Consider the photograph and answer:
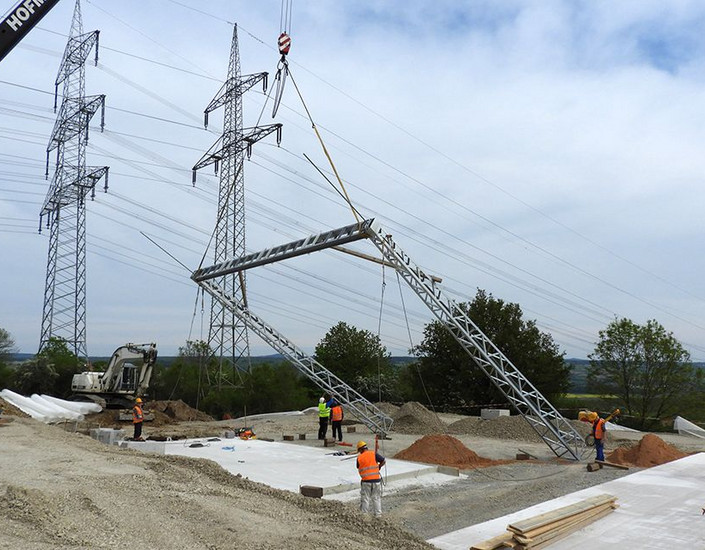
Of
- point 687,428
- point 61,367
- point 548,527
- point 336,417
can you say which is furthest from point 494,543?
point 61,367

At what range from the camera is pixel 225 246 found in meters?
34.2

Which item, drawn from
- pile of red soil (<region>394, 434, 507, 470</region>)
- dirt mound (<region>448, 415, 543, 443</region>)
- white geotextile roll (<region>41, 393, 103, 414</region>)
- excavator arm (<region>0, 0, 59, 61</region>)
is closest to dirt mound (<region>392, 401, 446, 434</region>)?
dirt mound (<region>448, 415, 543, 443</region>)

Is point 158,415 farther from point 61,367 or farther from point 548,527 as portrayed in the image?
point 548,527

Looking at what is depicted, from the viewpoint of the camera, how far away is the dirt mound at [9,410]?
24.0 m

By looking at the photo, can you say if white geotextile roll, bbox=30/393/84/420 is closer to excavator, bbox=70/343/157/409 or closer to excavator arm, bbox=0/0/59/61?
excavator, bbox=70/343/157/409

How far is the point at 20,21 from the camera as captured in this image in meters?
12.2

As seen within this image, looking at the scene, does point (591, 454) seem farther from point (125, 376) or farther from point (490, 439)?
point (125, 376)

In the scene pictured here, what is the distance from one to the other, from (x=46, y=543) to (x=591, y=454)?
17.6 metres

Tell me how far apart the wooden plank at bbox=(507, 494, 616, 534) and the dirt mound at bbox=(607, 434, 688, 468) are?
20.7 feet

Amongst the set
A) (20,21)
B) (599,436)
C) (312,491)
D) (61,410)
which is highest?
(20,21)

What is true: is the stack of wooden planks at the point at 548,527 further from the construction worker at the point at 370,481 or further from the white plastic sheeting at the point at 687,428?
the white plastic sheeting at the point at 687,428

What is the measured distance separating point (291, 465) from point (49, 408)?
15930mm

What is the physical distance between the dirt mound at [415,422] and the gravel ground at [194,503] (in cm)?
820

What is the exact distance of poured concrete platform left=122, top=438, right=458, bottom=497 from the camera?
14234 mm
